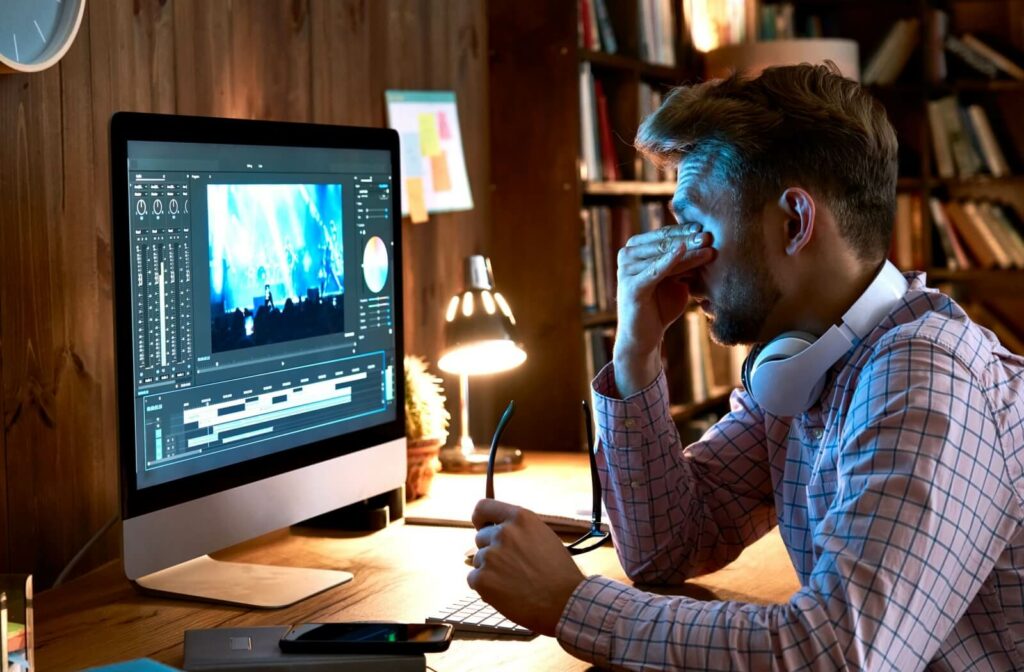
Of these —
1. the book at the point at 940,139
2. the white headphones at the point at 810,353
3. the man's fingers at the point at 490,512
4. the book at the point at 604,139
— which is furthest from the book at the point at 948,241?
the man's fingers at the point at 490,512

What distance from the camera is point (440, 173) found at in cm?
262

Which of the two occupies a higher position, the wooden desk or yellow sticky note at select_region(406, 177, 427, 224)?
yellow sticky note at select_region(406, 177, 427, 224)

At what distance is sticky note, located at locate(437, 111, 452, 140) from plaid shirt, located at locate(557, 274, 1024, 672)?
1.37 m

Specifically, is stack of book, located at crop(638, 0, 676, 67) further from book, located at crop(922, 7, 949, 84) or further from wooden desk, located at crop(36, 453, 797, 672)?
wooden desk, located at crop(36, 453, 797, 672)

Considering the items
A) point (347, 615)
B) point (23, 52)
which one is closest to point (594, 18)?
point (23, 52)

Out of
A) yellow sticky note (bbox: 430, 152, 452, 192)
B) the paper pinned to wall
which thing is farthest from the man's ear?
yellow sticky note (bbox: 430, 152, 452, 192)

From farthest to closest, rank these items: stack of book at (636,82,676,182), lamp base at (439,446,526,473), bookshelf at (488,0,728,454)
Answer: stack of book at (636,82,676,182) < bookshelf at (488,0,728,454) < lamp base at (439,446,526,473)

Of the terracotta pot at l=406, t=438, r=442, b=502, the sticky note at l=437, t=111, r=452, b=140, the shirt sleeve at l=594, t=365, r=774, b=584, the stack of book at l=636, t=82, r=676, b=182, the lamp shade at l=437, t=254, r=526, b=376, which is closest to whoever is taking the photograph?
the shirt sleeve at l=594, t=365, r=774, b=584

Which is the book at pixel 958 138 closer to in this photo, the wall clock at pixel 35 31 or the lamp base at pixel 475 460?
the lamp base at pixel 475 460

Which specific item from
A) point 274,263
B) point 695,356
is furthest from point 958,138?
point 274,263

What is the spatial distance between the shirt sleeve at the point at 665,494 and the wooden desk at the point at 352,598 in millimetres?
45

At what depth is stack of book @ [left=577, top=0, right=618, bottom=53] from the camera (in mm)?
2914

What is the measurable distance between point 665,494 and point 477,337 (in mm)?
669

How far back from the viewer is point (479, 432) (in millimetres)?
2838
